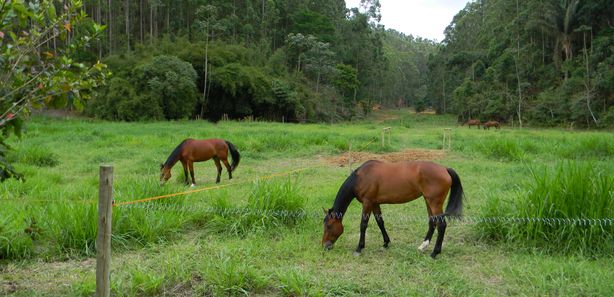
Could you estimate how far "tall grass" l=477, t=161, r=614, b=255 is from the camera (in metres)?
5.21

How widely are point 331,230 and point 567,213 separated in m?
2.76

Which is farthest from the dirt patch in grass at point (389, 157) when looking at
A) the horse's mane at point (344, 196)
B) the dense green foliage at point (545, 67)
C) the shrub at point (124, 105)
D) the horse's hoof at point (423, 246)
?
the dense green foliage at point (545, 67)

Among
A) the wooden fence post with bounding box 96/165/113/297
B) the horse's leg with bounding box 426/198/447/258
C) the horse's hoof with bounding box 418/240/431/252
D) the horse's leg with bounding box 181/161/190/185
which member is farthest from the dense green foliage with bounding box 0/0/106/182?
the horse's leg with bounding box 181/161/190/185

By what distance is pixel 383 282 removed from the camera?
4.45 meters

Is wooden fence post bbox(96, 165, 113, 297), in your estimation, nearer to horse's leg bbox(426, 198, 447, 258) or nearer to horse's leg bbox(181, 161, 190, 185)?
horse's leg bbox(426, 198, 447, 258)

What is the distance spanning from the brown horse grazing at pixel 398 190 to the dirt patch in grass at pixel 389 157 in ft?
24.7

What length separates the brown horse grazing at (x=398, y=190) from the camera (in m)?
5.22

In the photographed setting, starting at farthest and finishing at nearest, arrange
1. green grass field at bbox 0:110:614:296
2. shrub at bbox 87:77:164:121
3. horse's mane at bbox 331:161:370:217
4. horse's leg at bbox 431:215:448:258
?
shrub at bbox 87:77:164:121 → horse's mane at bbox 331:161:370:217 → horse's leg at bbox 431:215:448:258 → green grass field at bbox 0:110:614:296

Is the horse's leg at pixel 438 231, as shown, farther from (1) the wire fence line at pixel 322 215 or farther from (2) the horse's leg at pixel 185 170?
(2) the horse's leg at pixel 185 170

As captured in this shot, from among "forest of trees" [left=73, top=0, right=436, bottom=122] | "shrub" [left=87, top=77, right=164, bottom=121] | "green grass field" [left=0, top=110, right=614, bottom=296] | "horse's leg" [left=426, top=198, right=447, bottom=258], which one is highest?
"forest of trees" [left=73, top=0, right=436, bottom=122]

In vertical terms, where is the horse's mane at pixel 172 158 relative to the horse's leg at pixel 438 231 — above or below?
above

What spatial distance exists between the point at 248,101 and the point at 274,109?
2.92m

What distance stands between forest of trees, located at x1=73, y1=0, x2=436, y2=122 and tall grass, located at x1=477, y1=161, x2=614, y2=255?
28724mm

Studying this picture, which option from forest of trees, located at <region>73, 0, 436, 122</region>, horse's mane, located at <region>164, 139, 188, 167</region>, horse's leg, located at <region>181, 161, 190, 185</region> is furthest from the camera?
forest of trees, located at <region>73, 0, 436, 122</region>
